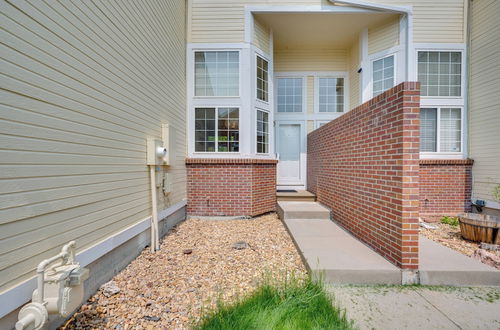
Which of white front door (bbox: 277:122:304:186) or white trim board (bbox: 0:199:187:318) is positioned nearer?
white trim board (bbox: 0:199:187:318)

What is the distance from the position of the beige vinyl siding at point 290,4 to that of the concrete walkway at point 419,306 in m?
5.87

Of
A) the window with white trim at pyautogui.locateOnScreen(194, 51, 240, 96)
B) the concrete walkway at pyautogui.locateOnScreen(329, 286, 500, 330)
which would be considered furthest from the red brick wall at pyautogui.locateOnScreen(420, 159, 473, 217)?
the window with white trim at pyautogui.locateOnScreen(194, 51, 240, 96)

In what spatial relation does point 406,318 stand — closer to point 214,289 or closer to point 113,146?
point 214,289

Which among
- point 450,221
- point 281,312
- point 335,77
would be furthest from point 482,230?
point 335,77

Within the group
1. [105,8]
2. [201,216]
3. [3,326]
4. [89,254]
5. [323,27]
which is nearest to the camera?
[3,326]

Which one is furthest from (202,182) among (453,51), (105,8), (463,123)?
(453,51)

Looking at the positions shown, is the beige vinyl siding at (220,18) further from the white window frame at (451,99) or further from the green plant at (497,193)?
the green plant at (497,193)

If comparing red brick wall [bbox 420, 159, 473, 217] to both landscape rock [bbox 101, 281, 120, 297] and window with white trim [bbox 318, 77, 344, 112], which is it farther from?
landscape rock [bbox 101, 281, 120, 297]

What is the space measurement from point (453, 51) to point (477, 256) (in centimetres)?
546

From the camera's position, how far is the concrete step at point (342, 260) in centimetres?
248

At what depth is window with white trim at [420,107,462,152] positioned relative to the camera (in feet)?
19.6

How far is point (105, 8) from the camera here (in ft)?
8.73

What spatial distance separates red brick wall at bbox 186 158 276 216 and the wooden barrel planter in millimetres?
4157

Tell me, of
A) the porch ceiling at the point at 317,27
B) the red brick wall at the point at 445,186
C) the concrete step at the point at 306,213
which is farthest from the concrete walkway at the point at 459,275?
the porch ceiling at the point at 317,27
